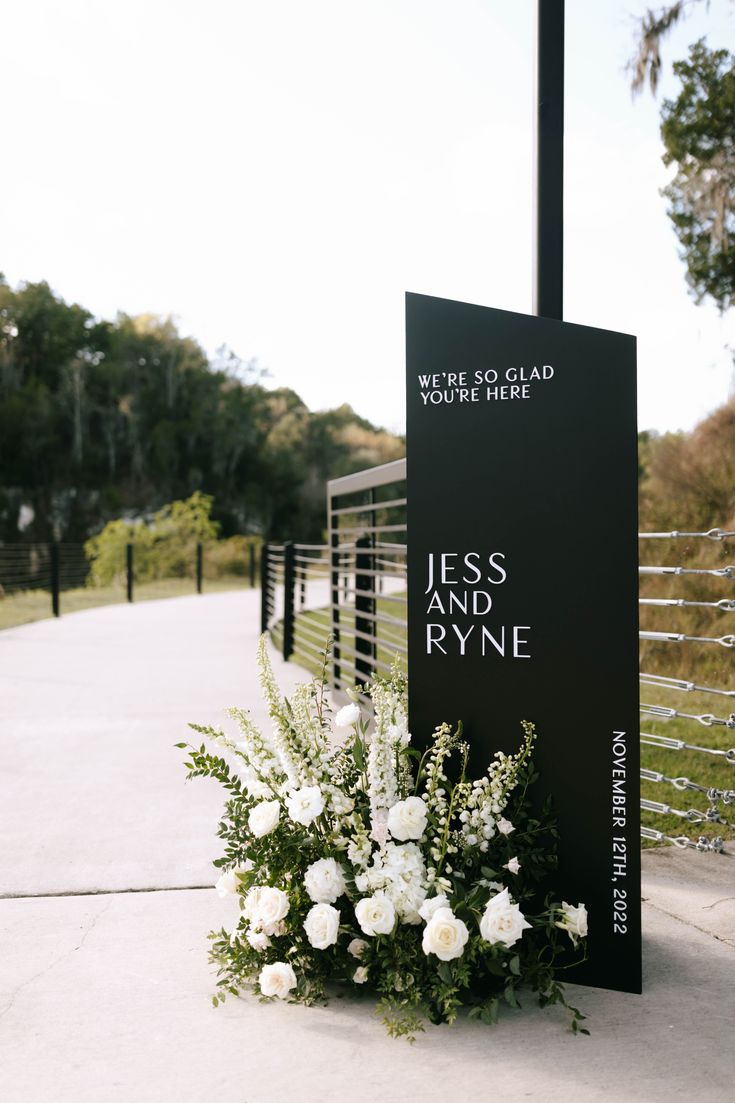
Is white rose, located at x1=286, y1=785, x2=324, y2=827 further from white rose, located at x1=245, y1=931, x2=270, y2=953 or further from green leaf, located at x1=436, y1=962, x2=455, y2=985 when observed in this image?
green leaf, located at x1=436, y1=962, x2=455, y2=985

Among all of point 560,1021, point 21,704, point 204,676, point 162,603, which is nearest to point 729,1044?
point 560,1021

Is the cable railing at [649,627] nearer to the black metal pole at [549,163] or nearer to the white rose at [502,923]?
the white rose at [502,923]

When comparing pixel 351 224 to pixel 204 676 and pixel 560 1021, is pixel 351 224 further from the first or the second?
pixel 560 1021

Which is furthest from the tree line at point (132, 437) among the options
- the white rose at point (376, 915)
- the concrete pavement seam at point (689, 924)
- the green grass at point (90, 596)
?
the white rose at point (376, 915)

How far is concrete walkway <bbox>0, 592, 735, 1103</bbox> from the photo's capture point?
268 cm

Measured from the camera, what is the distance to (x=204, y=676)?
34.1 feet

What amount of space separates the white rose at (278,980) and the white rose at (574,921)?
807 mm

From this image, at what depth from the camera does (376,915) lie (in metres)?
3.05

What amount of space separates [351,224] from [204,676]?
77.0 feet

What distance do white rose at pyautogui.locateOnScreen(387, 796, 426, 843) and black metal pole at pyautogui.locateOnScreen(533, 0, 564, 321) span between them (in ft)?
5.67

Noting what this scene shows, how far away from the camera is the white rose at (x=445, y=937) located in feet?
9.68

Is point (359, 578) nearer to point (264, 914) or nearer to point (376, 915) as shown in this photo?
point (264, 914)

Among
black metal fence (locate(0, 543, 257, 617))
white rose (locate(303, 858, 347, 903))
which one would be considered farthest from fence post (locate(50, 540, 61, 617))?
white rose (locate(303, 858, 347, 903))

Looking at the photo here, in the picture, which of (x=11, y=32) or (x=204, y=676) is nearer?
(x=204, y=676)
